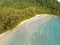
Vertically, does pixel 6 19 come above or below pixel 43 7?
above

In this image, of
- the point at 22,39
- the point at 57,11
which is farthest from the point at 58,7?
the point at 22,39

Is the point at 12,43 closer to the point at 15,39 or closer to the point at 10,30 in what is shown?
the point at 15,39

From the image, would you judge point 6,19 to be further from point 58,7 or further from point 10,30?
point 58,7

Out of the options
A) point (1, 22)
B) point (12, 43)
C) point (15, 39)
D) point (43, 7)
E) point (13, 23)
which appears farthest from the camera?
point (43, 7)

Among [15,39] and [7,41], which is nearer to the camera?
[7,41]

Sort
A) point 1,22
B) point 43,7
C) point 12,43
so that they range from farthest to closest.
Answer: point 43,7 < point 1,22 < point 12,43

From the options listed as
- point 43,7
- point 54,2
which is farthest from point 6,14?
point 54,2
